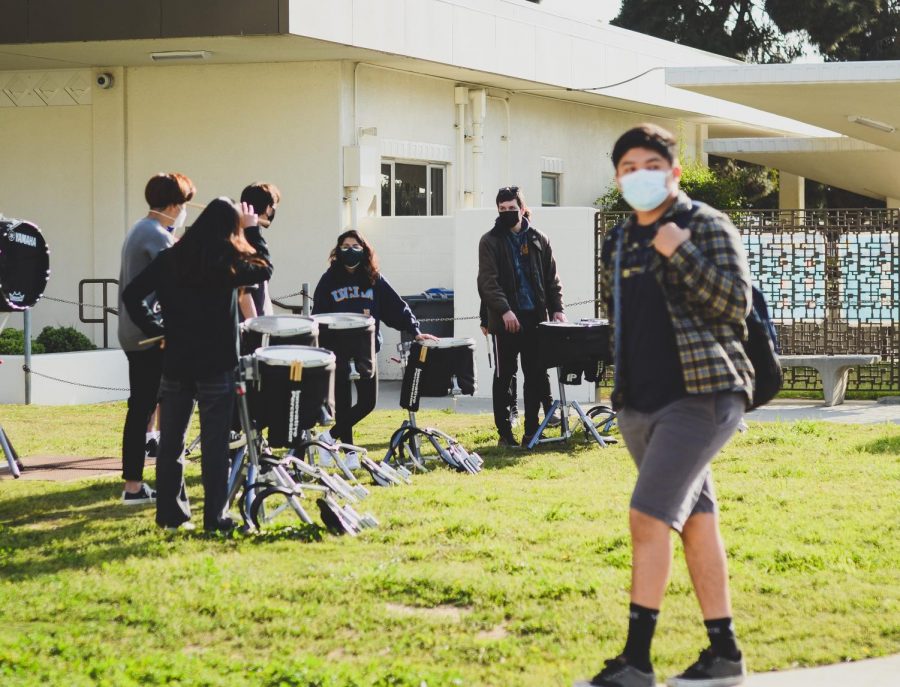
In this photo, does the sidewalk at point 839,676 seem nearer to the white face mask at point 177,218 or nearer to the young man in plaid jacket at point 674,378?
the young man in plaid jacket at point 674,378

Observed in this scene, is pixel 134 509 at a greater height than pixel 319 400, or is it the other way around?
pixel 319 400

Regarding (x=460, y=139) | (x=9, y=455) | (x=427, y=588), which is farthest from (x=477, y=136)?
(x=427, y=588)

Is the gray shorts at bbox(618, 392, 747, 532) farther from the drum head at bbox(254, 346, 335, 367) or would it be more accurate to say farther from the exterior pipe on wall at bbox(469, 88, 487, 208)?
the exterior pipe on wall at bbox(469, 88, 487, 208)

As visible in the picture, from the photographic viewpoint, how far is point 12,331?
15789mm

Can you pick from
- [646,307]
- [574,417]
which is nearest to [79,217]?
[574,417]

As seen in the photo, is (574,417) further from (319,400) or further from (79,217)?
(79,217)

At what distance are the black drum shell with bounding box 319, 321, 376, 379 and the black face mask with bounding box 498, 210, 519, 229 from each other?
2034 mm

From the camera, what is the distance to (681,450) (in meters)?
4.65

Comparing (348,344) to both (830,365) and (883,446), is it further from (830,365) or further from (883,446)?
(830,365)

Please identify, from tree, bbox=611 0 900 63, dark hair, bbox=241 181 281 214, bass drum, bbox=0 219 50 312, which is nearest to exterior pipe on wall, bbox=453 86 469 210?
bass drum, bbox=0 219 50 312

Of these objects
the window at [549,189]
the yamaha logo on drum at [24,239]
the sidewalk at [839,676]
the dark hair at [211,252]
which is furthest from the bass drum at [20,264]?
the window at [549,189]

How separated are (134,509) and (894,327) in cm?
968

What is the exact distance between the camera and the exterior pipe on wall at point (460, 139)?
65.7ft

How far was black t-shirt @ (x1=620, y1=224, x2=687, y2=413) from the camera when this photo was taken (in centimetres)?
472
